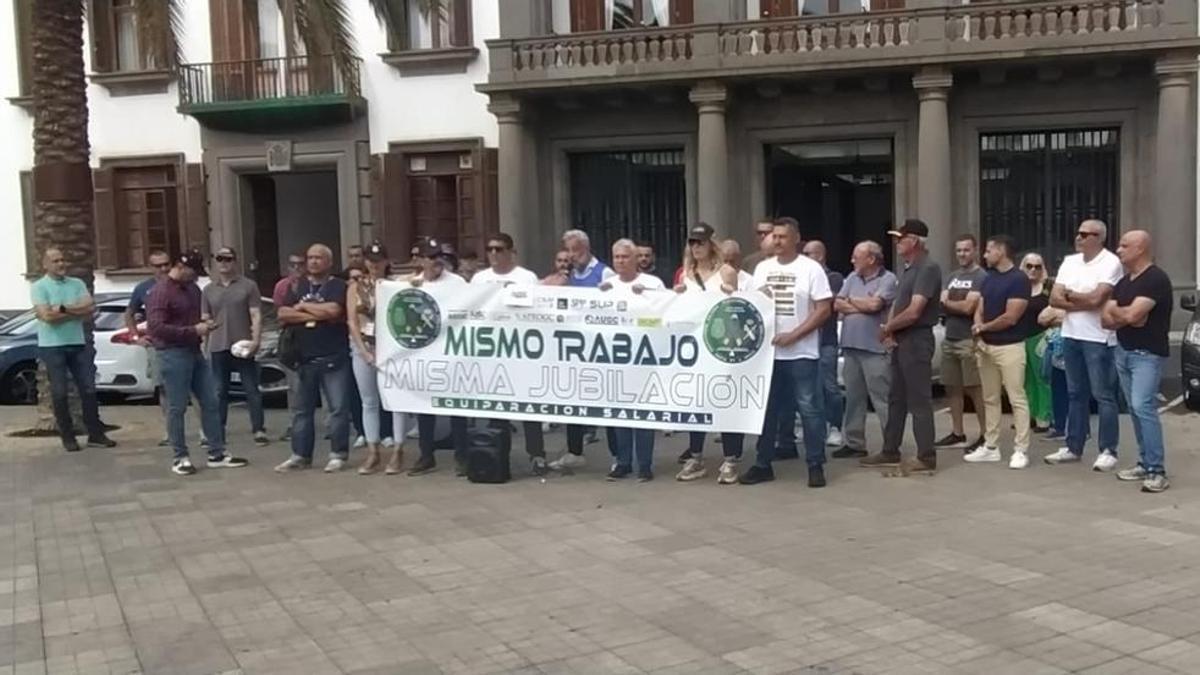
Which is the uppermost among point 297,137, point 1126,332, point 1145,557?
point 297,137

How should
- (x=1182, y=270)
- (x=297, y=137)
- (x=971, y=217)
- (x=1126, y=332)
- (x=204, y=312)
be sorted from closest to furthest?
(x=1126, y=332)
(x=204, y=312)
(x=1182, y=270)
(x=971, y=217)
(x=297, y=137)

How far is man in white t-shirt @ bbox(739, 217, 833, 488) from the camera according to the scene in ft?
27.5

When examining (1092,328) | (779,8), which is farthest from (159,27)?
(779,8)

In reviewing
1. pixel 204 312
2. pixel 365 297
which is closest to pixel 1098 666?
pixel 365 297

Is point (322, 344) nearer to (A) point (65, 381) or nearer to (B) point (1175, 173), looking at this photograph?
(A) point (65, 381)

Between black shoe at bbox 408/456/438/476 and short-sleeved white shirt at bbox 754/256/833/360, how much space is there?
2.93m

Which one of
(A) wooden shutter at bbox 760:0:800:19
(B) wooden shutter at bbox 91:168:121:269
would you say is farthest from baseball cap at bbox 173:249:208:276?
(B) wooden shutter at bbox 91:168:121:269

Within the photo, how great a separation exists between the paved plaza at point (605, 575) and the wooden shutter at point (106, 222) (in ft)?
48.5

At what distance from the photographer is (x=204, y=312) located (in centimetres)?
1070

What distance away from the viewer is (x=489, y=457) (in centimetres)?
879

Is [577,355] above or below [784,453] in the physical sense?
above

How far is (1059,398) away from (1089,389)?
1.38m

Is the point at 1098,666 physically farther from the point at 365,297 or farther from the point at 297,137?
the point at 297,137

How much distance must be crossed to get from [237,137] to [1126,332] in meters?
18.6
